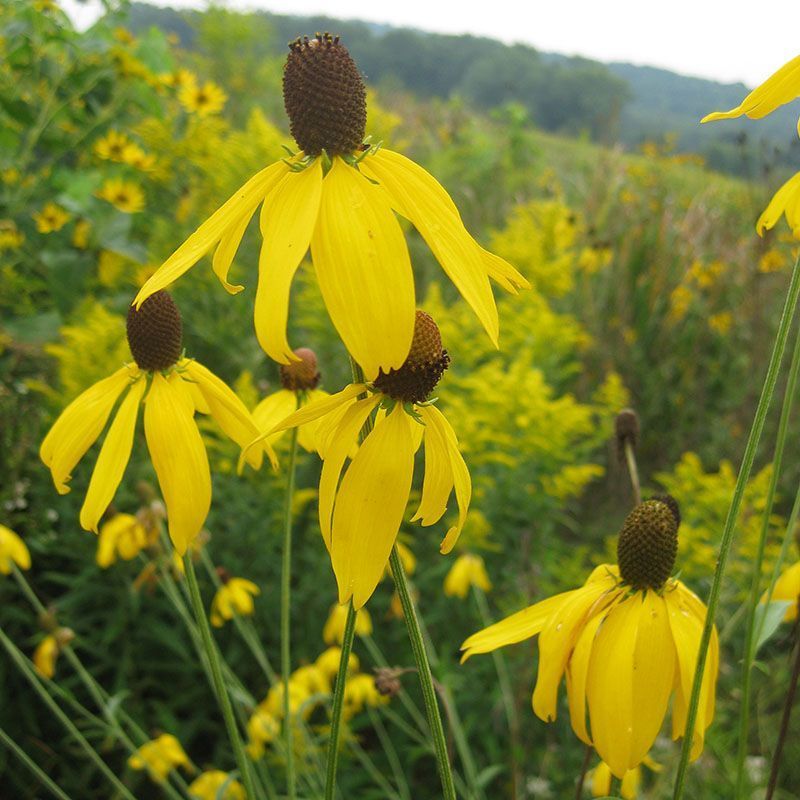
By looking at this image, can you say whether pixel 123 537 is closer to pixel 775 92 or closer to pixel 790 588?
pixel 790 588

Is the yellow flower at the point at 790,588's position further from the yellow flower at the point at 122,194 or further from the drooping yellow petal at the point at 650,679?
the yellow flower at the point at 122,194

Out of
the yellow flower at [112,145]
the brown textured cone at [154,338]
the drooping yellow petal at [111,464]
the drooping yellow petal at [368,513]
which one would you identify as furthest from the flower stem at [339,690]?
the yellow flower at [112,145]

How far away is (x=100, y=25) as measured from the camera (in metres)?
2.89

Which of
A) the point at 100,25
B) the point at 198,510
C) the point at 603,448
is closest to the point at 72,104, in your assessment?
the point at 100,25

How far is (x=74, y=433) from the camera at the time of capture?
730 mm

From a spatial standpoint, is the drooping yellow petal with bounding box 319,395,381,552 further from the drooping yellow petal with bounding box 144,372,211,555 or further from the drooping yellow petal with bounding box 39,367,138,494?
the drooping yellow petal with bounding box 39,367,138,494

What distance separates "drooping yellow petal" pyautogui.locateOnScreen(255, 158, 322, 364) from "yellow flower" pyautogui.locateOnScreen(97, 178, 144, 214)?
2992 mm

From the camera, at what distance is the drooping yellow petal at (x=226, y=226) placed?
0.52 metres

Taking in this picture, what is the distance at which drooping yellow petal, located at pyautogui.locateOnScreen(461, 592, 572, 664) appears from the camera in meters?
0.67

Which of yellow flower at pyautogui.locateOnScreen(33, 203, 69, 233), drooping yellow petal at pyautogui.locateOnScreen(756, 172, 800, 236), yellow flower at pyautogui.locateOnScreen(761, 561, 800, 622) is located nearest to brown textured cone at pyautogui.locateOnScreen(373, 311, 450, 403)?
drooping yellow petal at pyautogui.locateOnScreen(756, 172, 800, 236)

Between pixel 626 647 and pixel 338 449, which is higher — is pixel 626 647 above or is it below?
below

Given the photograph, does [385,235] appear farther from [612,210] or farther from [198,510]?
[612,210]

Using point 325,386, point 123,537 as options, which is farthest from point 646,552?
point 325,386

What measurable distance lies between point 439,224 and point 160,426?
0.33 meters
